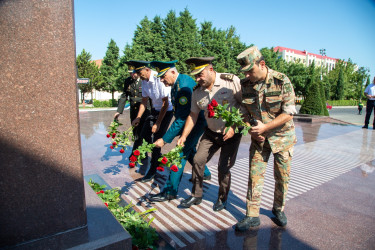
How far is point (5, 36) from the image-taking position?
62.0 inches

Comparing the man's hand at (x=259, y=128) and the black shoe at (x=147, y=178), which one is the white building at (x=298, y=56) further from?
the man's hand at (x=259, y=128)

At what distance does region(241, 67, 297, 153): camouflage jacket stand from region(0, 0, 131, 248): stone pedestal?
1740 mm

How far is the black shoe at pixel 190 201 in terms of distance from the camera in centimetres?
326

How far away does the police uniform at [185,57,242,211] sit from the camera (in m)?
3.02

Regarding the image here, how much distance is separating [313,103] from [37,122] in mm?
14307

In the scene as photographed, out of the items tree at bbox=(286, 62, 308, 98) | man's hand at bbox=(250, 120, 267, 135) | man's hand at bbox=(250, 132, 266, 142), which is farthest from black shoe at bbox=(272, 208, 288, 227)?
tree at bbox=(286, 62, 308, 98)

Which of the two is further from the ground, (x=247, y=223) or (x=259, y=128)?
(x=259, y=128)

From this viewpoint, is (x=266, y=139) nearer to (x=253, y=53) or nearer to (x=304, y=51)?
(x=253, y=53)

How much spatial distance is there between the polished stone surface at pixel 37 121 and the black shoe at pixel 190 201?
1.60 m

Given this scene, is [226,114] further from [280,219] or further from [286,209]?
[286,209]

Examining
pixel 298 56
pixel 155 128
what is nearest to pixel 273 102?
pixel 155 128

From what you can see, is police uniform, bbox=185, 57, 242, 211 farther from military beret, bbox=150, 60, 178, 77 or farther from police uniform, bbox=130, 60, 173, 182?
police uniform, bbox=130, 60, 173, 182

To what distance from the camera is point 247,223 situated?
278cm

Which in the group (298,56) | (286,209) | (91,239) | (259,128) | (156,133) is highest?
(298,56)
